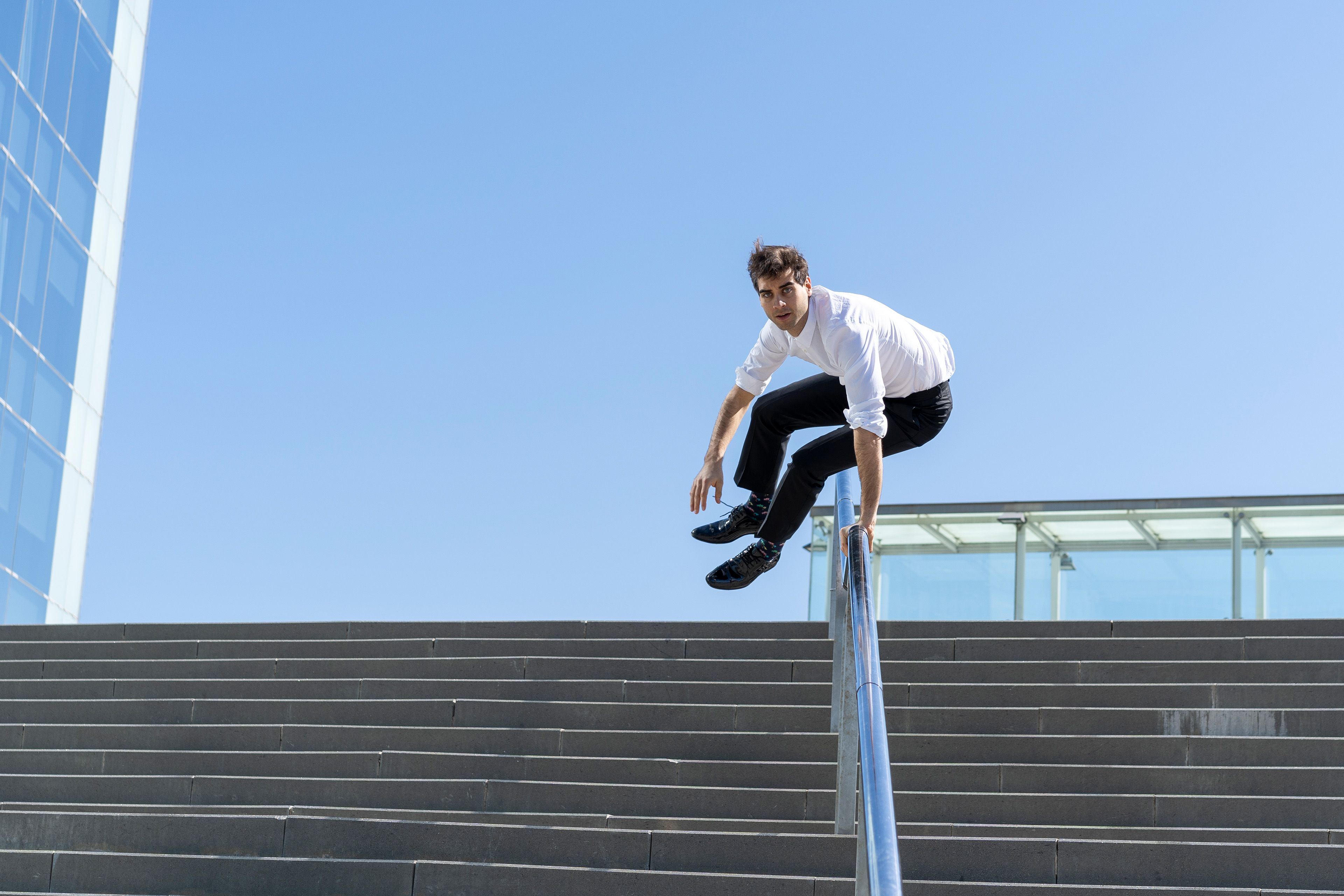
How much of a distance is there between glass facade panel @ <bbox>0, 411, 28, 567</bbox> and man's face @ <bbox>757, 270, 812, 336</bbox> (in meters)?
15.2

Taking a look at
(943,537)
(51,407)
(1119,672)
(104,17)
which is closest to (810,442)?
(1119,672)

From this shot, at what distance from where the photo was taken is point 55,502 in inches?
741

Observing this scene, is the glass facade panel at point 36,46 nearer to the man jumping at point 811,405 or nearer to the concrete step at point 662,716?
Result: the concrete step at point 662,716

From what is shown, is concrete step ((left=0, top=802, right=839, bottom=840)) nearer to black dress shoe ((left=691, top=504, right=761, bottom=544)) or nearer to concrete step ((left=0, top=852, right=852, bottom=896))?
concrete step ((left=0, top=852, right=852, bottom=896))

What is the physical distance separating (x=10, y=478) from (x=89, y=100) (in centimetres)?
587

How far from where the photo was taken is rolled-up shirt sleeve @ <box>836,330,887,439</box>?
452 cm

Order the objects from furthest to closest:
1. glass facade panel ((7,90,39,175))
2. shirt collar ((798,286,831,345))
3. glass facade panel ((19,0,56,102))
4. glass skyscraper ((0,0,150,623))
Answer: glass facade panel ((19,0,56,102)) < glass facade panel ((7,90,39,175)) < glass skyscraper ((0,0,150,623)) < shirt collar ((798,286,831,345))

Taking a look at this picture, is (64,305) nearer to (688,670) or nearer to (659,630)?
(659,630)

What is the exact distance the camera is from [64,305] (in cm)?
1917

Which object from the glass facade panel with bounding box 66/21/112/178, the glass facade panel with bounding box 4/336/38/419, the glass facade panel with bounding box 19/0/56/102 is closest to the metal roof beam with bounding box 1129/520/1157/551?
the glass facade panel with bounding box 4/336/38/419

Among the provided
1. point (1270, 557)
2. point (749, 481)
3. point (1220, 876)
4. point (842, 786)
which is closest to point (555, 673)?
point (749, 481)

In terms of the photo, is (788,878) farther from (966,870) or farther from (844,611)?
(844,611)

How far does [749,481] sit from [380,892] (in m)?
1.93

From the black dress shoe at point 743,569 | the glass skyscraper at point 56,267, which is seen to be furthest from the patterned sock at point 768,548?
the glass skyscraper at point 56,267
